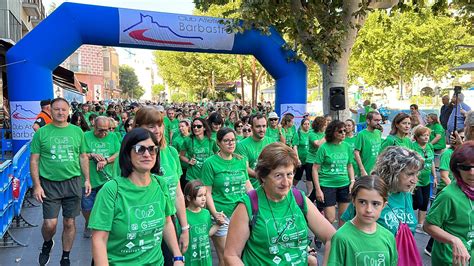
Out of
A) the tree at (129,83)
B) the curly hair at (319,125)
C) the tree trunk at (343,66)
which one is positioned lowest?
the curly hair at (319,125)

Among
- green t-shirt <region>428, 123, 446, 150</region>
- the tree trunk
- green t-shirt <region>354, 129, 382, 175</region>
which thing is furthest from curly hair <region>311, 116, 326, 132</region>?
the tree trunk

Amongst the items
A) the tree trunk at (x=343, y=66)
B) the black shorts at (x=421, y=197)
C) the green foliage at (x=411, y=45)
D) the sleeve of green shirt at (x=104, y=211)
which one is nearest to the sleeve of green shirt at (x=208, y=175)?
the sleeve of green shirt at (x=104, y=211)

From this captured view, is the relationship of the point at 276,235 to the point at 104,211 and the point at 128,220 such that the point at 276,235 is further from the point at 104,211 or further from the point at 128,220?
the point at 104,211

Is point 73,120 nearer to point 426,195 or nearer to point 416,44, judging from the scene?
point 426,195

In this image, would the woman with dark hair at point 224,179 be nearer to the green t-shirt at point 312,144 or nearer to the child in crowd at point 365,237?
the child in crowd at point 365,237

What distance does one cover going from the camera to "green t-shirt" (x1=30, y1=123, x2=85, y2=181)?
16.2 ft

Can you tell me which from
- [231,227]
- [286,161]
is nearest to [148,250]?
[231,227]

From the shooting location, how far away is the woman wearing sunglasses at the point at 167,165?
3549 mm

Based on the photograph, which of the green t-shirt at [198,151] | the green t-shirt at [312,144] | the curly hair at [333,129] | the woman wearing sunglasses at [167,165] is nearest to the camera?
the woman wearing sunglasses at [167,165]

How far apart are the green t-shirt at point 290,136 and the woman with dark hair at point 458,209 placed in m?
5.66

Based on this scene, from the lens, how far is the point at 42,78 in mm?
11156

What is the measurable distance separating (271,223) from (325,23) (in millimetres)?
10780

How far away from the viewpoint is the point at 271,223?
2.52 metres

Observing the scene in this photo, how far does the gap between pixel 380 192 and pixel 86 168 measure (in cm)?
356
